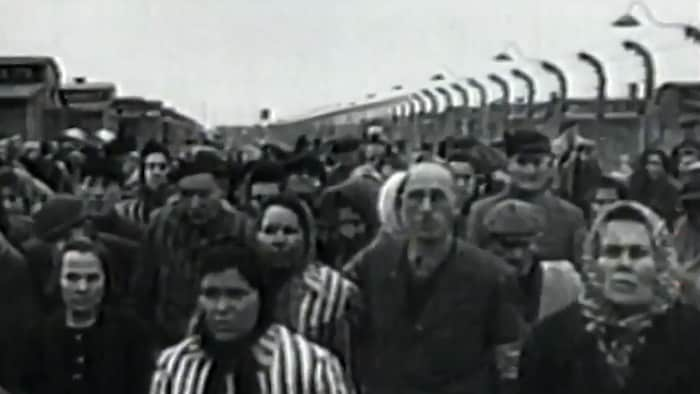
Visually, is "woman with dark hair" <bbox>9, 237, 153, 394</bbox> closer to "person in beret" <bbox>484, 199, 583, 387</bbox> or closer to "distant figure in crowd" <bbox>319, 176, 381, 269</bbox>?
"person in beret" <bbox>484, 199, 583, 387</bbox>

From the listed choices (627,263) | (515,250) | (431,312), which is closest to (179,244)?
(515,250)

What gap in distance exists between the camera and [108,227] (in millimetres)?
13711

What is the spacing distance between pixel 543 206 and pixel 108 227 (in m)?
2.61

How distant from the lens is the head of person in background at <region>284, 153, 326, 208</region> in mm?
14109

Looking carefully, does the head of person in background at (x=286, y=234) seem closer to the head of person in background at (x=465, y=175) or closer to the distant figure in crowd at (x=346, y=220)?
the distant figure in crowd at (x=346, y=220)

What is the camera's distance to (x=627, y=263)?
329 inches

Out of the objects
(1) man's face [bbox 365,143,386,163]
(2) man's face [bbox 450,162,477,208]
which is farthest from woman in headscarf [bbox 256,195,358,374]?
(1) man's face [bbox 365,143,386,163]

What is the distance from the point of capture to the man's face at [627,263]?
8.30 meters

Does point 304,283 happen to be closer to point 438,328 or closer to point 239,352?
point 438,328

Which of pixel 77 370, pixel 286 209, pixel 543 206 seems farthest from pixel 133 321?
pixel 543 206

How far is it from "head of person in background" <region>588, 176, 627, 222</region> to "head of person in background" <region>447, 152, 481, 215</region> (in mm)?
768

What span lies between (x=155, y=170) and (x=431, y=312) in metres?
7.02

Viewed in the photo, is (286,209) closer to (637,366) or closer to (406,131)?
(637,366)

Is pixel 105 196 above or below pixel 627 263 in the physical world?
above
